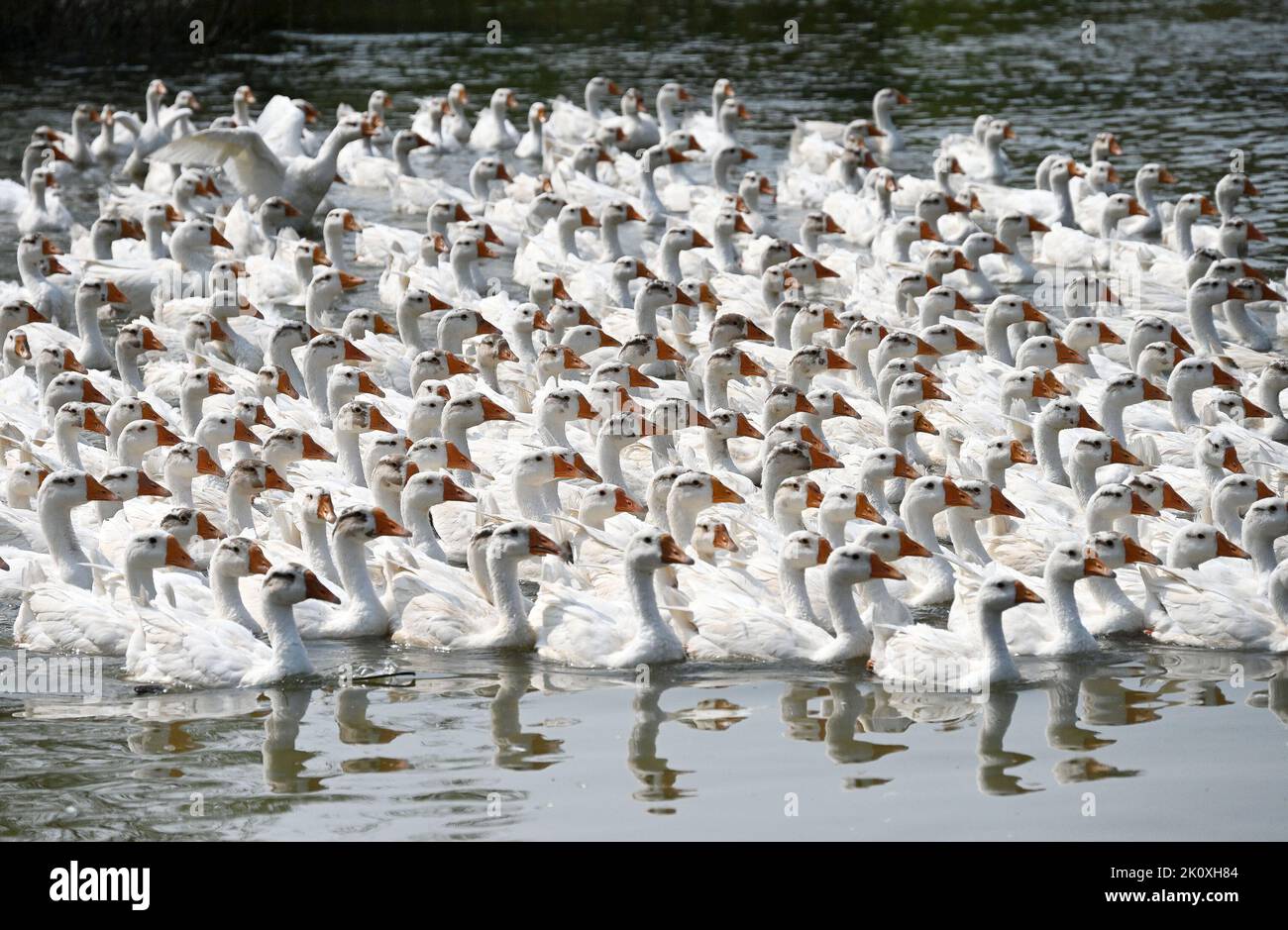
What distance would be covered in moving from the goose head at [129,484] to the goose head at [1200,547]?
6582 millimetres

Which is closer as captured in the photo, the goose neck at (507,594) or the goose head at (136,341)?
the goose neck at (507,594)

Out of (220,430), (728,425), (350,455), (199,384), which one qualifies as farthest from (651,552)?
(199,384)

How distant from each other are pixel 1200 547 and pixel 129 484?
686 centimetres

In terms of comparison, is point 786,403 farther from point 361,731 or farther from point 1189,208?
point 1189,208

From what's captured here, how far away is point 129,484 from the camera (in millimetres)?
12984

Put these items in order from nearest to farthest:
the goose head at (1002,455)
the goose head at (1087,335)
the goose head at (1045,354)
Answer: the goose head at (1002,455)
the goose head at (1045,354)
the goose head at (1087,335)

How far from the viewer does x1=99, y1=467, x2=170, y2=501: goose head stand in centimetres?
1295

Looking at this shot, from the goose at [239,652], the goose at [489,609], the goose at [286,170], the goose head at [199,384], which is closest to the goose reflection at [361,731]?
the goose at [239,652]

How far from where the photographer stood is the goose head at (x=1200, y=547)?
12211 mm

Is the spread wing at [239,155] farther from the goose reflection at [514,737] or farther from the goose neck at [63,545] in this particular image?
the goose reflection at [514,737]

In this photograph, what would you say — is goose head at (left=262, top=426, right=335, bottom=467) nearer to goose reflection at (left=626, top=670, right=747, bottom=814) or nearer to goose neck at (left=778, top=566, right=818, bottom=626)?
goose reflection at (left=626, top=670, right=747, bottom=814)

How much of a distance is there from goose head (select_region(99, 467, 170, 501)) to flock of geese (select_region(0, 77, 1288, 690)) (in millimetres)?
19

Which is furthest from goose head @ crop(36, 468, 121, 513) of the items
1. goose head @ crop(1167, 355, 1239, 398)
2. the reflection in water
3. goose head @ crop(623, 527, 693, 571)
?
goose head @ crop(1167, 355, 1239, 398)

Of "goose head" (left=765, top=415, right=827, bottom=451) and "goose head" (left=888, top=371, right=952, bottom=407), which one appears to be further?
"goose head" (left=888, top=371, right=952, bottom=407)
